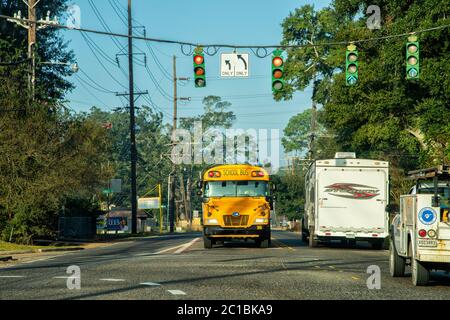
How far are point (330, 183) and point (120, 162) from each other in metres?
118

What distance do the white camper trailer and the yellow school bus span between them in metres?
2.08

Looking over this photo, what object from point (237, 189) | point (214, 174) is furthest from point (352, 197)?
point (214, 174)

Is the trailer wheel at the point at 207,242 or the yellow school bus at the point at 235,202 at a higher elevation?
the yellow school bus at the point at 235,202

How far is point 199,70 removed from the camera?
27672mm

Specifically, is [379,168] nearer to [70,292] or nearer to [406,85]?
[406,85]

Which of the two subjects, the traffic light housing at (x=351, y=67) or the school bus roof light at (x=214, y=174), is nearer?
the traffic light housing at (x=351, y=67)

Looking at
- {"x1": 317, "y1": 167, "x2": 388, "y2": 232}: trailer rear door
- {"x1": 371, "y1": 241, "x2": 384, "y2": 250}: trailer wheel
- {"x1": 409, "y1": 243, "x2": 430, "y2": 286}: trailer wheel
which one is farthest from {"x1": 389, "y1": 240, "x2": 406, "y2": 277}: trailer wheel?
{"x1": 371, "y1": 241, "x2": 384, "y2": 250}: trailer wheel

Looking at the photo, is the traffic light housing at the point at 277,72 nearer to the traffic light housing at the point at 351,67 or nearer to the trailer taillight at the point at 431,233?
the traffic light housing at the point at 351,67

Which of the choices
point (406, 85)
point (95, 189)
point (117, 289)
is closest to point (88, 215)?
point (95, 189)

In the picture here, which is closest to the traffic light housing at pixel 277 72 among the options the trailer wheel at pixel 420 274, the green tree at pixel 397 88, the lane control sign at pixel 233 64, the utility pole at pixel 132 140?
the lane control sign at pixel 233 64

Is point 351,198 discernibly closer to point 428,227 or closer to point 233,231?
point 233,231

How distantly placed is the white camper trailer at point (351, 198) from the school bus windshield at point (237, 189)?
215 centimetres

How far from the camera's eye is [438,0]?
135ft

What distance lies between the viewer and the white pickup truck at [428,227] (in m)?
15.7
